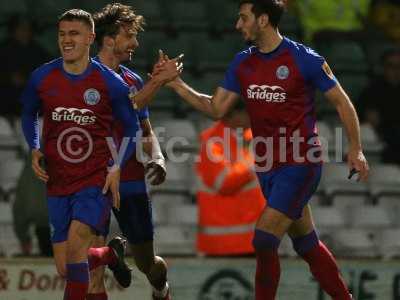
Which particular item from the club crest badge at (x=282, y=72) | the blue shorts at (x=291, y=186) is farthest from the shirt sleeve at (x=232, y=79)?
the blue shorts at (x=291, y=186)

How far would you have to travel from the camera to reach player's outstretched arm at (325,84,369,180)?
7.67 meters

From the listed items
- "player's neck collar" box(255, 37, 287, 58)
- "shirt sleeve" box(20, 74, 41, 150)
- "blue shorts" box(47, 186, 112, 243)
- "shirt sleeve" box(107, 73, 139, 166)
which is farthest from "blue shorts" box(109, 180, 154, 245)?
"player's neck collar" box(255, 37, 287, 58)

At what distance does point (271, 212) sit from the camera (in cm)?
783

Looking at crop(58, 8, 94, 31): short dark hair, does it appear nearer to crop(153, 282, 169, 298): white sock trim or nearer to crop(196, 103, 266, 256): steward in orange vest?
crop(196, 103, 266, 256): steward in orange vest

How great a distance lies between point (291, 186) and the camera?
7.88 m

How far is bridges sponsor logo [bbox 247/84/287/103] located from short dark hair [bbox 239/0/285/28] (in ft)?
1.28

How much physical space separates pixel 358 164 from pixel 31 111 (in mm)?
1872

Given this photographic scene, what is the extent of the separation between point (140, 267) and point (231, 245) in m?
0.99

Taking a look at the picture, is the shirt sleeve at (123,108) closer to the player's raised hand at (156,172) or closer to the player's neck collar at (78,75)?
the player's neck collar at (78,75)

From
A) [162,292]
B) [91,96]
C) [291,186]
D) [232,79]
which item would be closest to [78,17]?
[91,96]

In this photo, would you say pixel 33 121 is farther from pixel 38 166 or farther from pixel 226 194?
pixel 226 194

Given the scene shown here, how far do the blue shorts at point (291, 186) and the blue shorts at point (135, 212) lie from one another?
0.82 metres

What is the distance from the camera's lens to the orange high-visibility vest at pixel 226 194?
9.09m

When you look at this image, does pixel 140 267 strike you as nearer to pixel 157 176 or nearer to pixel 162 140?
pixel 157 176
